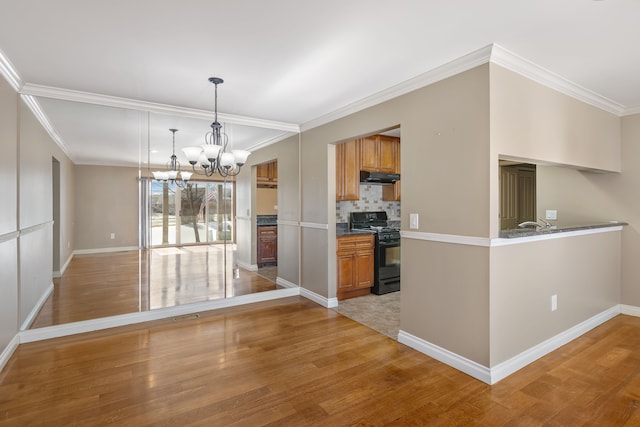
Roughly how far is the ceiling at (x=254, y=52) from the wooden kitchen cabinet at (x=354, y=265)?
5.95ft

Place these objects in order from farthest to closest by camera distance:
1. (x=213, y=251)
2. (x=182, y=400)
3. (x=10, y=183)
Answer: (x=213, y=251)
(x=10, y=183)
(x=182, y=400)

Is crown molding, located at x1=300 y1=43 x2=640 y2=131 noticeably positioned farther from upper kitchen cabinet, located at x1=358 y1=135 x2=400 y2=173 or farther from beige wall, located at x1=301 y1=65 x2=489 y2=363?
upper kitchen cabinet, located at x1=358 y1=135 x2=400 y2=173

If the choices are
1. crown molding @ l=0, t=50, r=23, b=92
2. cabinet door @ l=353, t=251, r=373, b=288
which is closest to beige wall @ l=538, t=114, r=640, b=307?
cabinet door @ l=353, t=251, r=373, b=288

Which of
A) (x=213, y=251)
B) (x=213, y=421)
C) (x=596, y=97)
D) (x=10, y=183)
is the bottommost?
(x=213, y=421)

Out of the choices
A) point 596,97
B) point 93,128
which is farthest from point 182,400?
point 596,97

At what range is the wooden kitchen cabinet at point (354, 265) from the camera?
14.3 ft

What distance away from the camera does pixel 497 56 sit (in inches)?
92.8

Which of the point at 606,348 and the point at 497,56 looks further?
the point at 606,348

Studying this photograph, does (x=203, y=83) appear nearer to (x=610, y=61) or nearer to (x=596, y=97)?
(x=610, y=61)

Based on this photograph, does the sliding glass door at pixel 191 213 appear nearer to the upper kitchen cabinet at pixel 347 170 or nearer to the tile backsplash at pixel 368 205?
the upper kitchen cabinet at pixel 347 170

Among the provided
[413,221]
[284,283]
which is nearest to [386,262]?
[284,283]

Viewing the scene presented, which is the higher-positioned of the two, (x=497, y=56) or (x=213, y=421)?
(x=497, y=56)

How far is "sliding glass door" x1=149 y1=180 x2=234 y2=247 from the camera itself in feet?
12.1

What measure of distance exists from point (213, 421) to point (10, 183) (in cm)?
256
